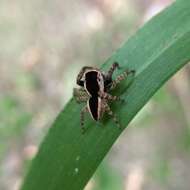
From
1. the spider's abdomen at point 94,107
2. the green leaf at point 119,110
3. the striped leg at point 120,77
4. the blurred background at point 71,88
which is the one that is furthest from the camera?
the blurred background at point 71,88

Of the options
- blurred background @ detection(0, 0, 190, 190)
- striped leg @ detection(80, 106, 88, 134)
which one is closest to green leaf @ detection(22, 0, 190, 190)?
striped leg @ detection(80, 106, 88, 134)

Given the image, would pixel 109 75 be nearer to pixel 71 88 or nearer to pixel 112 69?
pixel 112 69

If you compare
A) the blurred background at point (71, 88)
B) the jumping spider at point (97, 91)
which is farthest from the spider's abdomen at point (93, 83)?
the blurred background at point (71, 88)

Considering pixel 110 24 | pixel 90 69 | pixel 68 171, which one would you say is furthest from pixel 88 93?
pixel 110 24

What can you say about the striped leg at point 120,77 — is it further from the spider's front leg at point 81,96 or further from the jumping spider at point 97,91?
the spider's front leg at point 81,96

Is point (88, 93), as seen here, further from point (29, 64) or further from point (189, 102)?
point (29, 64)

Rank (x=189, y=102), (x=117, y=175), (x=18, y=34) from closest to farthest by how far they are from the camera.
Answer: (x=117, y=175) → (x=189, y=102) → (x=18, y=34)
